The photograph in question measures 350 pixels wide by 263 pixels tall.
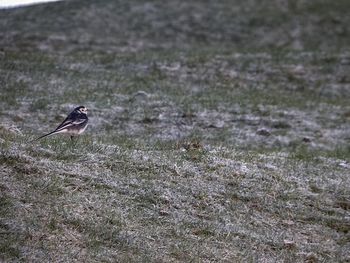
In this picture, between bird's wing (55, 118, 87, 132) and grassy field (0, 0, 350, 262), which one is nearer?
grassy field (0, 0, 350, 262)

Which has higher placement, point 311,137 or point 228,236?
point 228,236

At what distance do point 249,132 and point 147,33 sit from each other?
19797mm

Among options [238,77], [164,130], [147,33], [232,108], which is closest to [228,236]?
[164,130]

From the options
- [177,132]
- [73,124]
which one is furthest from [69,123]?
[177,132]

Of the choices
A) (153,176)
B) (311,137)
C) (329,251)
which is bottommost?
(311,137)

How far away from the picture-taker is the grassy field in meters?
13.6

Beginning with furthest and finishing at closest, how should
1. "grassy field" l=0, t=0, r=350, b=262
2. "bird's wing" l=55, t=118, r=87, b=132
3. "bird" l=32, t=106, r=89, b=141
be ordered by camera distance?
"bird" l=32, t=106, r=89, b=141 → "bird's wing" l=55, t=118, r=87, b=132 → "grassy field" l=0, t=0, r=350, b=262

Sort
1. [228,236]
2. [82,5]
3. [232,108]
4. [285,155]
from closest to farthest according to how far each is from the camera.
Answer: [228,236] → [285,155] → [232,108] → [82,5]

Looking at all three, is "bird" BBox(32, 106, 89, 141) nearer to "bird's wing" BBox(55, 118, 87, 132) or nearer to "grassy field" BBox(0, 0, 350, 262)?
"bird's wing" BBox(55, 118, 87, 132)

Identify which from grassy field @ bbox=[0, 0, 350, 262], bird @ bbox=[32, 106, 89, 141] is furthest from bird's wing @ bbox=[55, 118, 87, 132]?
grassy field @ bbox=[0, 0, 350, 262]

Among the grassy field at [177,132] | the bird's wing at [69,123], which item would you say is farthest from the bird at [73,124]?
the grassy field at [177,132]

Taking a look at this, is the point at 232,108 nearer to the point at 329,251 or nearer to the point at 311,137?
the point at 311,137

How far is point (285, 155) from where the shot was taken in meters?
21.3

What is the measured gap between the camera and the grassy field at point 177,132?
44.7ft
